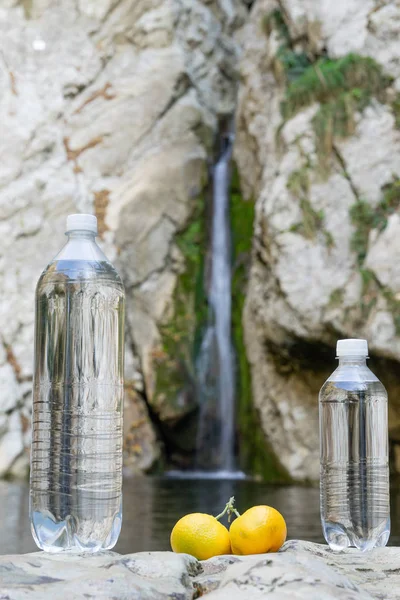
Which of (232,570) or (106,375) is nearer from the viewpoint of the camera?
(232,570)

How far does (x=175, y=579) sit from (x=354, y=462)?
0.97 m

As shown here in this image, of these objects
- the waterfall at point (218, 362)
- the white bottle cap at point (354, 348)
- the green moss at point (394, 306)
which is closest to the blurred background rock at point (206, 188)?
the green moss at point (394, 306)

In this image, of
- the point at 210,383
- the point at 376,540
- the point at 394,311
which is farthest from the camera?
the point at 210,383

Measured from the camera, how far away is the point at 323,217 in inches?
460

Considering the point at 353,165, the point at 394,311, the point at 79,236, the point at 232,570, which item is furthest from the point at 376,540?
the point at 353,165

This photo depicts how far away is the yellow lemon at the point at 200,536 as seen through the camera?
1709mm

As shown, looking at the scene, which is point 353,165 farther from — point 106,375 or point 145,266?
point 106,375

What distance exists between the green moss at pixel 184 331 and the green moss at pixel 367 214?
14.0 feet

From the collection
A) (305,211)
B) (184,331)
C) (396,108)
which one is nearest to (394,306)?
(305,211)

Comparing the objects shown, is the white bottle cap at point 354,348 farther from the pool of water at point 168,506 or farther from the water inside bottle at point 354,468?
the pool of water at point 168,506

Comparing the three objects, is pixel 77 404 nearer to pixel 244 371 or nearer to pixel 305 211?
pixel 305 211

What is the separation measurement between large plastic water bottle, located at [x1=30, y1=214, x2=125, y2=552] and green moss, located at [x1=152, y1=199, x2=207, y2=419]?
12199 mm

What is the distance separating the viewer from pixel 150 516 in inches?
273

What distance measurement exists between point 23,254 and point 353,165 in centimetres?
663
